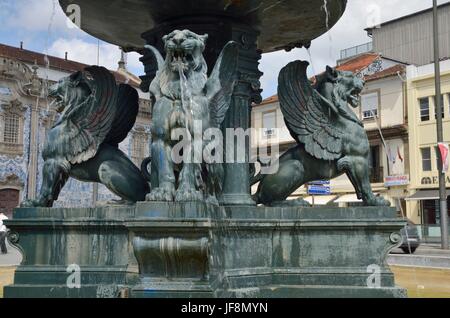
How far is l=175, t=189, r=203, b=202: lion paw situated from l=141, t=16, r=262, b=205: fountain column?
1.16 meters

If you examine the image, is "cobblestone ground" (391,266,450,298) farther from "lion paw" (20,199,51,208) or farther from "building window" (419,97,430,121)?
"building window" (419,97,430,121)

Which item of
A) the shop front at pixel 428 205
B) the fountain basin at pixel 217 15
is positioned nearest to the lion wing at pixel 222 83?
the fountain basin at pixel 217 15

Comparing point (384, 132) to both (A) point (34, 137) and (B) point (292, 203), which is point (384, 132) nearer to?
(A) point (34, 137)

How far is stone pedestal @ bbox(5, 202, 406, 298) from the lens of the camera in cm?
566

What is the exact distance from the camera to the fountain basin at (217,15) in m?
6.56

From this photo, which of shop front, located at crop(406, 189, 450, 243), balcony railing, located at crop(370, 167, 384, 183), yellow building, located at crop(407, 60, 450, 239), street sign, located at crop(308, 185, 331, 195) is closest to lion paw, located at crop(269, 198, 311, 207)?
street sign, located at crop(308, 185, 331, 195)

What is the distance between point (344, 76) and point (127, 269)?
3.05 metres

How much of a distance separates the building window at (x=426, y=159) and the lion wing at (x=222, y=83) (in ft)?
94.5

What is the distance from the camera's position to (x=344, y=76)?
251 inches

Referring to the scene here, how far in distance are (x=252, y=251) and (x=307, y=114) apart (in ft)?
5.40

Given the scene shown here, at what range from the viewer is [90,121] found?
6.50m
